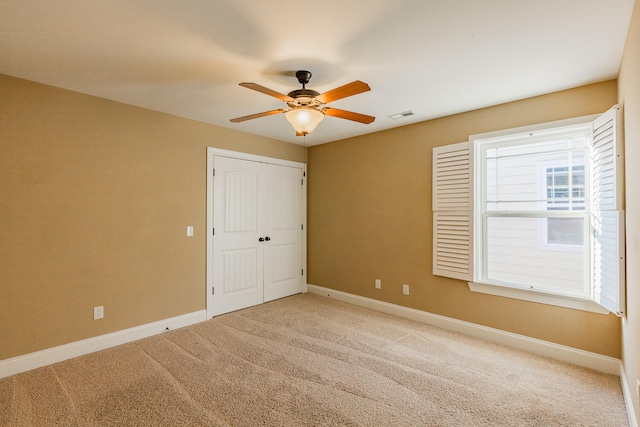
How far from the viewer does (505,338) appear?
125 inches

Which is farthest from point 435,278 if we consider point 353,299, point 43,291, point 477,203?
point 43,291

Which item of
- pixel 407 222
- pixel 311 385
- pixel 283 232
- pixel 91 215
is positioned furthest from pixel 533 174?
pixel 91 215

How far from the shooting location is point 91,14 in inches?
70.3

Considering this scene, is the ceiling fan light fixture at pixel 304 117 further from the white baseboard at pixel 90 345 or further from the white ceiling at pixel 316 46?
the white baseboard at pixel 90 345

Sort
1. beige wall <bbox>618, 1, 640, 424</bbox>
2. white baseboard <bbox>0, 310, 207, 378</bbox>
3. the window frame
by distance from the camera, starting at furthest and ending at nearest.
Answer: the window frame
white baseboard <bbox>0, 310, 207, 378</bbox>
beige wall <bbox>618, 1, 640, 424</bbox>

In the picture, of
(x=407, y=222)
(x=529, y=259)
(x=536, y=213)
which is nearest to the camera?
(x=536, y=213)

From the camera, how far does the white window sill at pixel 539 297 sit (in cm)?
271

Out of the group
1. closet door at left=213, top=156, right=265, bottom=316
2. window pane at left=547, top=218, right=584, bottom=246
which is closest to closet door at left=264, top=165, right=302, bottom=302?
closet door at left=213, top=156, right=265, bottom=316

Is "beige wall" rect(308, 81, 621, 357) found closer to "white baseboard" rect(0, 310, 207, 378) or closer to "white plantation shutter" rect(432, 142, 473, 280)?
"white plantation shutter" rect(432, 142, 473, 280)

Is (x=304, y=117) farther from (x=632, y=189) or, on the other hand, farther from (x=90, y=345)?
(x=90, y=345)

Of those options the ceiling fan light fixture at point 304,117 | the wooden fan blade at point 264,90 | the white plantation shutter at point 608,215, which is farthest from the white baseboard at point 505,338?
the wooden fan blade at point 264,90

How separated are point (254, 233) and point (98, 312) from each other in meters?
2.03

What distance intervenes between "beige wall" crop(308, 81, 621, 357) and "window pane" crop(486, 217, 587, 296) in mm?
221

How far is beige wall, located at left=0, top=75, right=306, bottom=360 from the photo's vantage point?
2.64 metres
